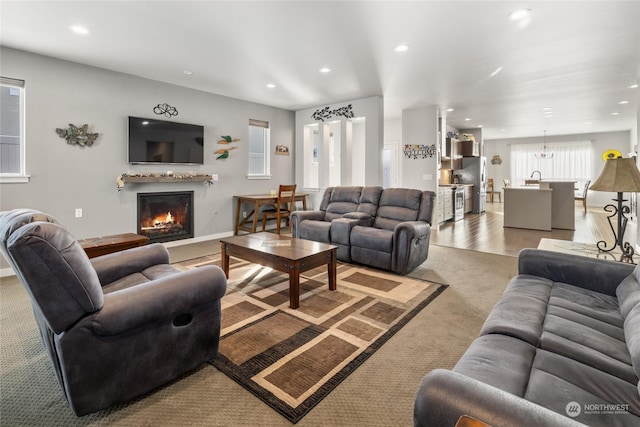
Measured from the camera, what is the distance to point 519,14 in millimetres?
2920

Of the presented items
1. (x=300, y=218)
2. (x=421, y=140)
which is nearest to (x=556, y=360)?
(x=300, y=218)

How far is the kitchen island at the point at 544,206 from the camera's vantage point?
6.77 m

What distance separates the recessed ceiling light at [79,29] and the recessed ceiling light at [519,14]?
4.10 meters

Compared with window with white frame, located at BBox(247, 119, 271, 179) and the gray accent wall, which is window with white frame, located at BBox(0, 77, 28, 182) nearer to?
the gray accent wall

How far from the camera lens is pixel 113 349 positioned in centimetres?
153

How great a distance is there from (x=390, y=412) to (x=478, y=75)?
4.73 m

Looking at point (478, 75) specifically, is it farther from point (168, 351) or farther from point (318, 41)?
point (168, 351)

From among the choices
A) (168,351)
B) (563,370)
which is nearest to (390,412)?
(563,370)

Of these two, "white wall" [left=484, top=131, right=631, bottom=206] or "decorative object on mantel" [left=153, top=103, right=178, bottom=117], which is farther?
"white wall" [left=484, top=131, right=631, bottom=206]

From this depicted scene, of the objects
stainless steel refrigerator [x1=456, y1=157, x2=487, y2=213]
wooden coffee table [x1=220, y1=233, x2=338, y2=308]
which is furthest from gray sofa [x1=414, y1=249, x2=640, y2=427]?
stainless steel refrigerator [x1=456, y1=157, x2=487, y2=213]

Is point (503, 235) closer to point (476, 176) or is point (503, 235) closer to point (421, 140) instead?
point (421, 140)

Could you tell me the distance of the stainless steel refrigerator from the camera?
9.46m

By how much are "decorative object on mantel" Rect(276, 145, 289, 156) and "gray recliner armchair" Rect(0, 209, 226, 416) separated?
5351mm

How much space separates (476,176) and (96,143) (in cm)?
925
